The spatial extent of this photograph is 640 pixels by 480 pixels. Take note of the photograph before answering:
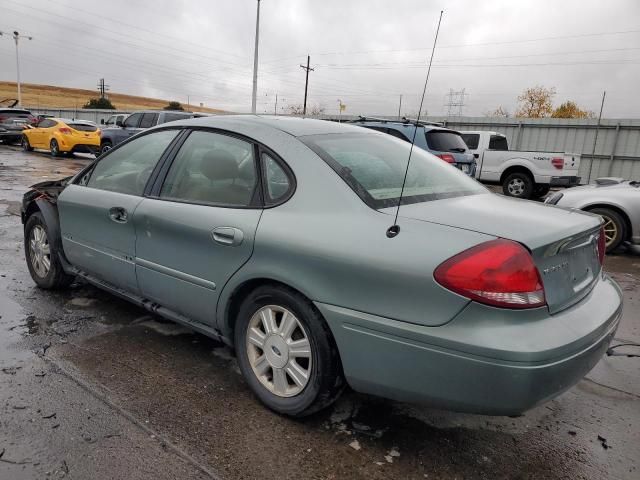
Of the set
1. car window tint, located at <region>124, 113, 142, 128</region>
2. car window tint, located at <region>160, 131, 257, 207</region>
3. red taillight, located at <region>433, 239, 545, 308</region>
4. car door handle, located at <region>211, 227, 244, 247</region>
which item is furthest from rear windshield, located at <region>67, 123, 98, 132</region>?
red taillight, located at <region>433, 239, 545, 308</region>

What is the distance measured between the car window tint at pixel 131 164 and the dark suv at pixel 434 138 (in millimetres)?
6736

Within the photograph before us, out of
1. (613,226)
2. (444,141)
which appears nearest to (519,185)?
(444,141)

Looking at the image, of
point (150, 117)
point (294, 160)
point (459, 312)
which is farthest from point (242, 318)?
point (150, 117)

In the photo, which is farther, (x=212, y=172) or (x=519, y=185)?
(x=519, y=185)

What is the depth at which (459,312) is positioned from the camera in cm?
197

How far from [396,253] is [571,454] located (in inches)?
53.8

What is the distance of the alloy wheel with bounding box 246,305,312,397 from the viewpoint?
2.45m

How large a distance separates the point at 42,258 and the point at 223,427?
9.01 feet

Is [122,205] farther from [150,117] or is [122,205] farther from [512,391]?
[150,117]

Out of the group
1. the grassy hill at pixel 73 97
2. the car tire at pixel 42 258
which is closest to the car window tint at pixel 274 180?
the car tire at pixel 42 258

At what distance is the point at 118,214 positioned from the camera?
336 centimetres

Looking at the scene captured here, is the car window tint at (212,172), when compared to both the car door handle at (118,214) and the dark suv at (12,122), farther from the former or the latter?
the dark suv at (12,122)

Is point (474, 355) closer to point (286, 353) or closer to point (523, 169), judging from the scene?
point (286, 353)

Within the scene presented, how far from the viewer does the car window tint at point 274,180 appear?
2.57m
